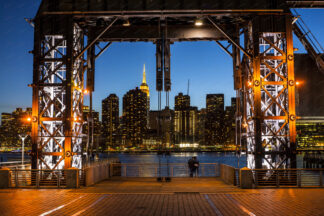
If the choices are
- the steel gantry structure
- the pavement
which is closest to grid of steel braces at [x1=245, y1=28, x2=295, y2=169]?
the steel gantry structure

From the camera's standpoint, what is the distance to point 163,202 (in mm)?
13383

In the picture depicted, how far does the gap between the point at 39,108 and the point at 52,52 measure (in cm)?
373

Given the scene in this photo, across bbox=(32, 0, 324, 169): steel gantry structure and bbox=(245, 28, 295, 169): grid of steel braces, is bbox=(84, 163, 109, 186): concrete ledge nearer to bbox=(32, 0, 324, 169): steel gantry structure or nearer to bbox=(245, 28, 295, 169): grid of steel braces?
bbox=(32, 0, 324, 169): steel gantry structure

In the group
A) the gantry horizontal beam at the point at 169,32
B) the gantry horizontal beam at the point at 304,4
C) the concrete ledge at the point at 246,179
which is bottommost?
the concrete ledge at the point at 246,179

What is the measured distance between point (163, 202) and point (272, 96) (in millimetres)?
10417

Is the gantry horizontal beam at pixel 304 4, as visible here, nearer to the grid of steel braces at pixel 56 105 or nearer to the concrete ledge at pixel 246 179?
the concrete ledge at pixel 246 179

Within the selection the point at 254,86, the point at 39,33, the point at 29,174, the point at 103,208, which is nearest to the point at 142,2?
the point at 39,33

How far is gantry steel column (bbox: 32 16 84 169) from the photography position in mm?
20453

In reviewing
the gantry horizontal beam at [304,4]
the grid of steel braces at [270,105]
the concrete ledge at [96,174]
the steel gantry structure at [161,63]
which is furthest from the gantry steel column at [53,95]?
the gantry horizontal beam at [304,4]

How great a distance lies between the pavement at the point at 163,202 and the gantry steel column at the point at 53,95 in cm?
414

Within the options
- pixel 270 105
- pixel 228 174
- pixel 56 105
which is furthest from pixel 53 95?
pixel 270 105

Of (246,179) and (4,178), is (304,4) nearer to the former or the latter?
(246,179)

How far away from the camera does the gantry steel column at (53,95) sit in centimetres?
2045

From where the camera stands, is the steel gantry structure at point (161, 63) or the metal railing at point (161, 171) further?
the metal railing at point (161, 171)
